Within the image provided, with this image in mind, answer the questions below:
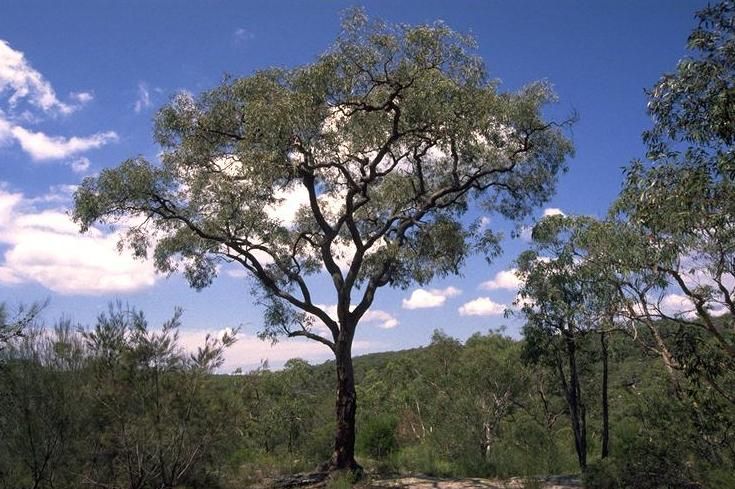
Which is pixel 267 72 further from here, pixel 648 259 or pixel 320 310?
pixel 648 259

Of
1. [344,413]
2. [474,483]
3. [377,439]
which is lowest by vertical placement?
[474,483]

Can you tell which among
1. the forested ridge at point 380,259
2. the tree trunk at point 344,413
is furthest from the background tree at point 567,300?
the tree trunk at point 344,413

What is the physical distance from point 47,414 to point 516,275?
11366 millimetres

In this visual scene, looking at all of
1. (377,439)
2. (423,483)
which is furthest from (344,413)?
(377,439)

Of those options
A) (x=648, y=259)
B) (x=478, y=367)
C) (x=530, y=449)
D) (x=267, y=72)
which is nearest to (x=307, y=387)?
(x=478, y=367)

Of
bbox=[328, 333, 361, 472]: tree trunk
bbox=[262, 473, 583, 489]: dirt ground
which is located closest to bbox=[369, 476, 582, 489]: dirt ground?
bbox=[262, 473, 583, 489]: dirt ground

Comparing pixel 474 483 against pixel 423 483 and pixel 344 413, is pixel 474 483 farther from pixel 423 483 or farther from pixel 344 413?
pixel 344 413

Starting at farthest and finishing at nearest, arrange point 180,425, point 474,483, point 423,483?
point 474,483, point 423,483, point 180,425

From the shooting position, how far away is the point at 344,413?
14352 mm

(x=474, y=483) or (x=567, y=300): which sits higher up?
(x=567, y=300)

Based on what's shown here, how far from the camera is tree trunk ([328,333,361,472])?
14.3m

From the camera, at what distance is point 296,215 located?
651 inches

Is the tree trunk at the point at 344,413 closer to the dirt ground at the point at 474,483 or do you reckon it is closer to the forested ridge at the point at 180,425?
the dirt ground at the point at 474,483

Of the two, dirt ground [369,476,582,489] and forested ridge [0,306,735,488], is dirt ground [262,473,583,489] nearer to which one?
A: dirt ground [369,476,582,489]
